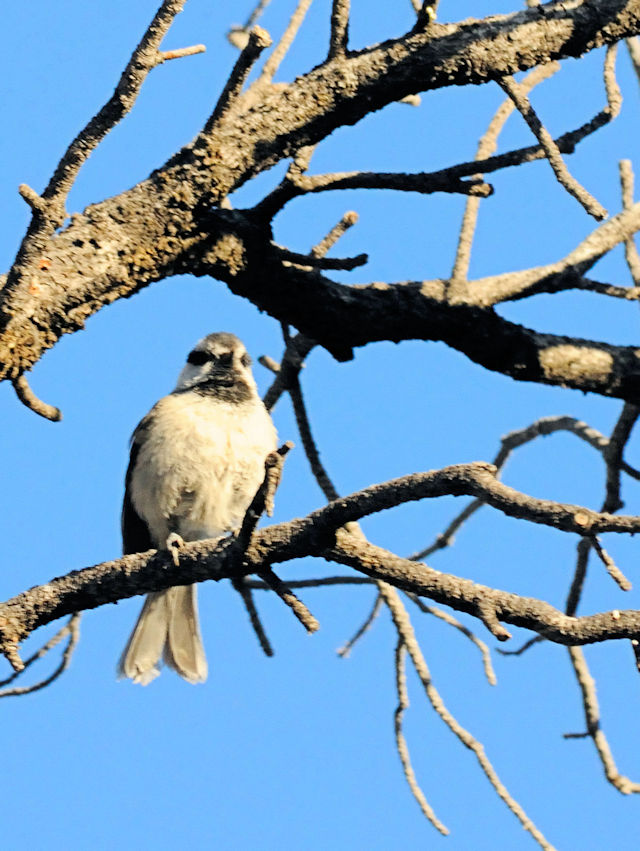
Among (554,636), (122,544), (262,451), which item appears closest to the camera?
(554,636)

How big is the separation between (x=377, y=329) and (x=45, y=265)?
1377 mm

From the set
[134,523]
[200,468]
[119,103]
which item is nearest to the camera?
[119,103]

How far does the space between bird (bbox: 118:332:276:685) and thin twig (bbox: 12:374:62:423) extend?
49.3 inches

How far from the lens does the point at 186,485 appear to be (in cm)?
439

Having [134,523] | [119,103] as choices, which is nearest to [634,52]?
[119,103]

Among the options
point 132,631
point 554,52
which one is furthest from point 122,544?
point 554,52

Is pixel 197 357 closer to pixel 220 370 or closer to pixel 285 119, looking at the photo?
pixel 220 370

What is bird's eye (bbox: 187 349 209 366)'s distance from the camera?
5.09 metres

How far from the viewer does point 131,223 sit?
3.17 meters

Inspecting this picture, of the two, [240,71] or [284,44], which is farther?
[284,44]

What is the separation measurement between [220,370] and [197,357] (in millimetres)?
241

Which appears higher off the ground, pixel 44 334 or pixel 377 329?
pixel 377 329

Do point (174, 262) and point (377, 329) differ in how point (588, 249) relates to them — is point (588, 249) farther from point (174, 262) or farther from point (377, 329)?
point (174, 262)

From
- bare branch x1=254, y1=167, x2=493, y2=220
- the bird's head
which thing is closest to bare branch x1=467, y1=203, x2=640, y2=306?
bare branch x1=254, y1=167, x2=493, y2=220
